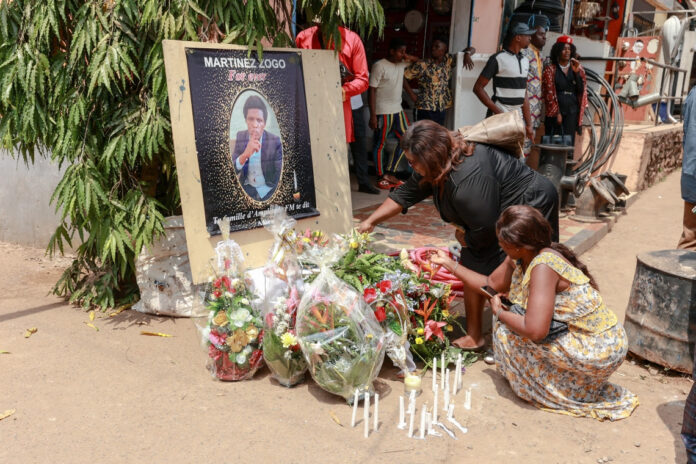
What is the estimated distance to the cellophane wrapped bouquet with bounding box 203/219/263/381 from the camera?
3061 millimetres

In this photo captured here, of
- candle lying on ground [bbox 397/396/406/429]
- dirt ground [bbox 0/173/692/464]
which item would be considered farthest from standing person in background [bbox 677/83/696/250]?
candle lying on ground [bbox 397/396/406/429]

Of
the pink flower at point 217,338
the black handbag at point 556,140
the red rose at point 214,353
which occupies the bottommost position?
the red rose at point 214,353

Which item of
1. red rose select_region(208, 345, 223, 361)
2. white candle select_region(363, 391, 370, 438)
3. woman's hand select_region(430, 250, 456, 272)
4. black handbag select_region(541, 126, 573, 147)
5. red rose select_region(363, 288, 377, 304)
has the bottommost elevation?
white candle select_region(363, 391, 370, 438)

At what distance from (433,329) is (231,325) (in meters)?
1.09

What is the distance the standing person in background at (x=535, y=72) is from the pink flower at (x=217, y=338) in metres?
5.11

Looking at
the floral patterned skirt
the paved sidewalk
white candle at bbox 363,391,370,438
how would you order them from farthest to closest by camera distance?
the paved sidewalk
the floral patterned skirt
white candle at bbox 363,391,370,438

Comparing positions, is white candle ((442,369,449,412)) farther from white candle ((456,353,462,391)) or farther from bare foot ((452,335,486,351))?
bare foot ((452,335,486,351))

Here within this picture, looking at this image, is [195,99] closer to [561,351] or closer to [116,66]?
[116,66]

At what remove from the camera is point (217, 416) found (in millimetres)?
2848

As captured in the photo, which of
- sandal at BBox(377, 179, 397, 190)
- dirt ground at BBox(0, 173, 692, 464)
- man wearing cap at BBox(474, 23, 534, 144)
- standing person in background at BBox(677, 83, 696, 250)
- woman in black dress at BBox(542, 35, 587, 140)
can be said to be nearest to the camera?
dirt ground at BBox(0, 173, 692, 464)

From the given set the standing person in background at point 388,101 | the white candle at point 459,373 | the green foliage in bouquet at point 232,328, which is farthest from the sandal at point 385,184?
the green foliage in bouquet at point 232,328

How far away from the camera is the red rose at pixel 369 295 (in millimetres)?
3051

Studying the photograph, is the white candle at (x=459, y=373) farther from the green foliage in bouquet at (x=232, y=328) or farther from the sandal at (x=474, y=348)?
the green foliage in bouquet at (x=232, y=328)

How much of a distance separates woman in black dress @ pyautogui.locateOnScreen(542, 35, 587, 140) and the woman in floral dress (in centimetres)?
538
